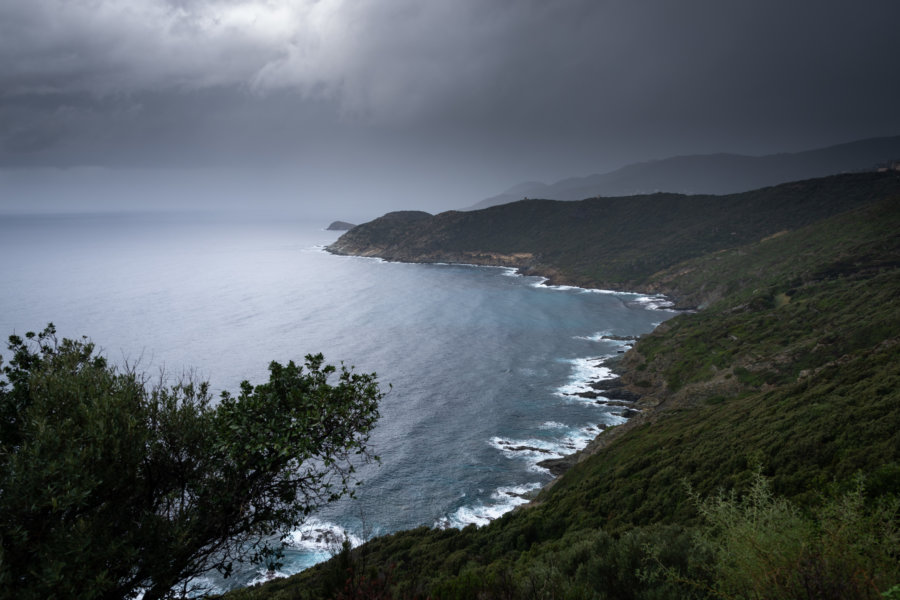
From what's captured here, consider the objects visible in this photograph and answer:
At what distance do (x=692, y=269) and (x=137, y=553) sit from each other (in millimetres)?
141056

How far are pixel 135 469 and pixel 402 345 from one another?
6999 centimetres

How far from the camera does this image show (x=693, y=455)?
27.7 m

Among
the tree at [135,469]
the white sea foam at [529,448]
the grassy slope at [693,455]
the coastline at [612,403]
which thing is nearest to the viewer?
the tree at [135,469]

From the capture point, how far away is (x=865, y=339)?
4012 centimetres

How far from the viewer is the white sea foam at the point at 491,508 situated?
35.6 metres

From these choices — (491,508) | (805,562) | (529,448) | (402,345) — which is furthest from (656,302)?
(805,562)

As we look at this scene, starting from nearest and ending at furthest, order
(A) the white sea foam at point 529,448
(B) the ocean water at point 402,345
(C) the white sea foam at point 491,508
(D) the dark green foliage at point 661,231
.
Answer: (C) the white sea foam at point 491,508, (B) the ocean water at point 402,345, (A) the white sea foam at point 529,448, (D) the dark green foliage at point 661,231

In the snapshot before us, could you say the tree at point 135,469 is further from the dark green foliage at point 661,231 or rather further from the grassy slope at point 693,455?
the dark green foliage at point 661,231

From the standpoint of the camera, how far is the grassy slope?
44.2 feet

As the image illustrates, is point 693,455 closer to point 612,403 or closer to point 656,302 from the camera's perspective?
point 612,403

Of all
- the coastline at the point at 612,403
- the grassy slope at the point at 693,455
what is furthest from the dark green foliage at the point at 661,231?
the grassy slope at the point at 693,455

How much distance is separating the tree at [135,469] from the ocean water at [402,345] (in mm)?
15846

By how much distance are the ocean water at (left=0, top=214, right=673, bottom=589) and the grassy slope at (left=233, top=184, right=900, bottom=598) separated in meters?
7.23

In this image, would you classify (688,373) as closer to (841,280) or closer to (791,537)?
(841,280)
